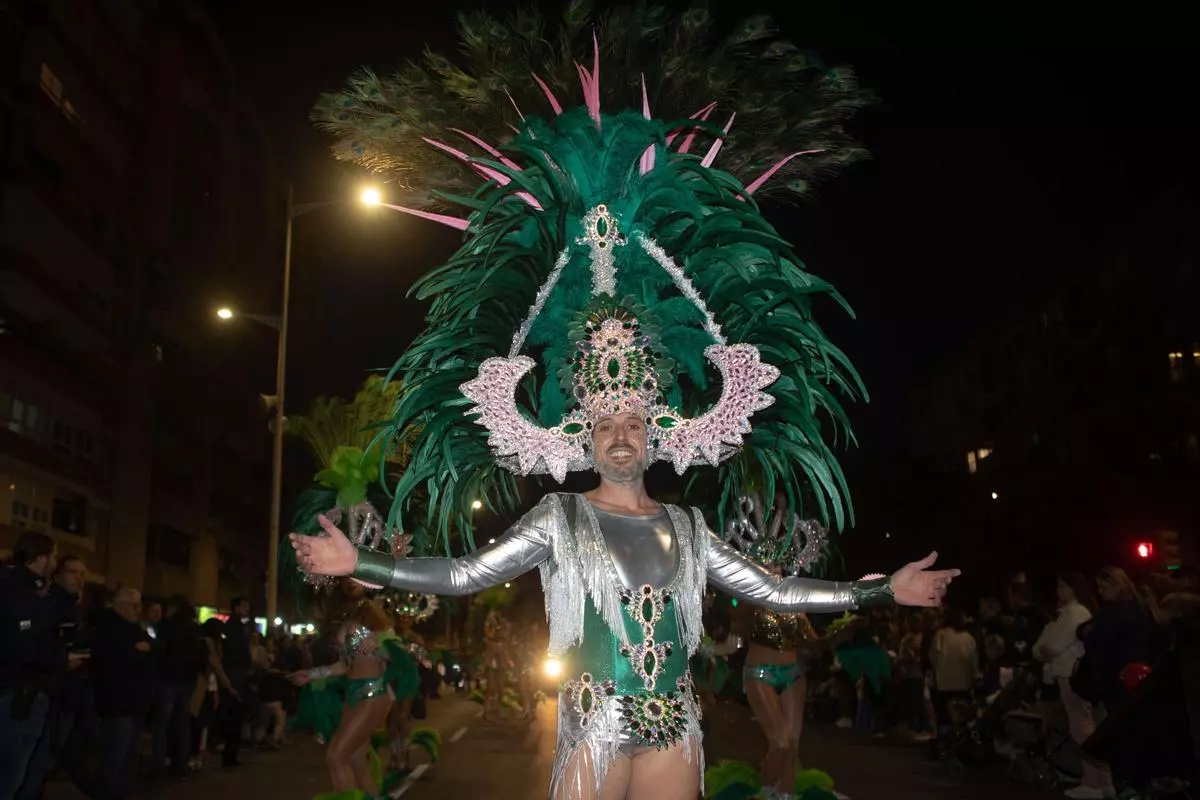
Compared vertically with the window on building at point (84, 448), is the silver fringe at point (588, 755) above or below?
below

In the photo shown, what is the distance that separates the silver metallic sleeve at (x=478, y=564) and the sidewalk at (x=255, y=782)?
312 inches

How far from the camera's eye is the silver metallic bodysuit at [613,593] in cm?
454

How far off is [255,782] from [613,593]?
31.8ft

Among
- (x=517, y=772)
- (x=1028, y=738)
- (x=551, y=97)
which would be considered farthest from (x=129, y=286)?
(x=551, y=97)

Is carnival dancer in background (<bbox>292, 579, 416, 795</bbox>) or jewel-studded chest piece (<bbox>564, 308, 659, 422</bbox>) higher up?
jewel-studded chest piece (<bbox>564, 308, 659, 422</bbox>)

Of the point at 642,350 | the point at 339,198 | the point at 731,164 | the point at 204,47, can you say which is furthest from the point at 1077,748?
the point at 204,47

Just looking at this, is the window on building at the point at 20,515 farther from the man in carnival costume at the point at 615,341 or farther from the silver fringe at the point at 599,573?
the silver fringe at the point at 599,573

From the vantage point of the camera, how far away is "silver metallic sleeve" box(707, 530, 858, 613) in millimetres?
4988

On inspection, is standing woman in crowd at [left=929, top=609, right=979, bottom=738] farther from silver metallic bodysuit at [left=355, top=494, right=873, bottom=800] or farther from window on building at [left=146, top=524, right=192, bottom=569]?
window on building at [left=146, top=524, right=192, bottom=569]

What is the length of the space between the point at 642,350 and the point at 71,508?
103 feet

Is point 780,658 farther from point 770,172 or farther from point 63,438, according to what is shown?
point 63,438

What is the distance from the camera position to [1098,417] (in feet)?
179

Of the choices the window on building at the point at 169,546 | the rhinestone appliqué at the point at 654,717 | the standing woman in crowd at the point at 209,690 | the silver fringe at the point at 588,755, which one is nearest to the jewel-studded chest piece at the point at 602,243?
the rhinestone appliqué at the point at 654,717

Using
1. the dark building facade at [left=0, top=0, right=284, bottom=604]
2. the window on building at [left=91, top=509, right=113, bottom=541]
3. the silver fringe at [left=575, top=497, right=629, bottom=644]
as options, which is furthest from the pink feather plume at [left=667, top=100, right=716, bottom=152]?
the window on building at [left=91, top=509, right=113, bottom=541]
